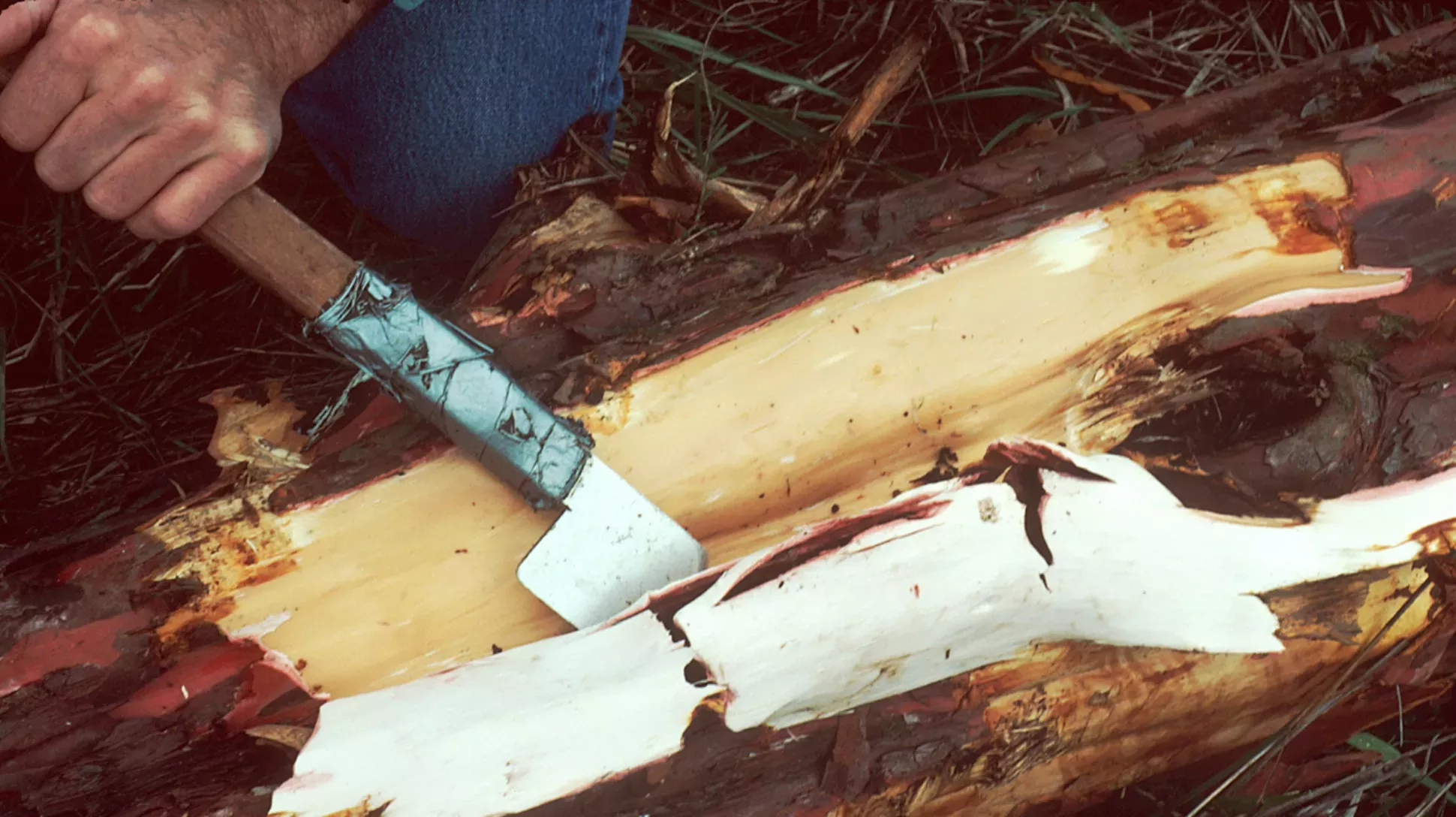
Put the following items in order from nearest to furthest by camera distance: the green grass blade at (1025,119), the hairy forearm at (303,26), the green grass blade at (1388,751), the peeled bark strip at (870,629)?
the peeled bark strip at (870,629) < the hairy forearm at (303,26) < the green grass blade at (1388,751) < the green grass blade at (1025,119)

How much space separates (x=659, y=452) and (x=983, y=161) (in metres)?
0.74

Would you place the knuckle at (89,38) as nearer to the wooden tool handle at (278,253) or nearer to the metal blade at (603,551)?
the wooden tool handle at (278,253)

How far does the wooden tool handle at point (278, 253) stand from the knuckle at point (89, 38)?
0.34 feet

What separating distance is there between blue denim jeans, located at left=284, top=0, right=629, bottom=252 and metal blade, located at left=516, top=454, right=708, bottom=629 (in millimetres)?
752

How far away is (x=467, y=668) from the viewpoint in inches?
49.8

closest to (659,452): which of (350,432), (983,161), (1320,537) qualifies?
(350,432)

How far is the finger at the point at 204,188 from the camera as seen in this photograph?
1.25 metres

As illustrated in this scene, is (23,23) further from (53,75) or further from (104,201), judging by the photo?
(104,201)

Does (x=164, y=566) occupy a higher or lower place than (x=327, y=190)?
lower

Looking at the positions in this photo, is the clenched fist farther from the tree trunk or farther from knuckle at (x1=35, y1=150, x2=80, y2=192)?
the tree trunk

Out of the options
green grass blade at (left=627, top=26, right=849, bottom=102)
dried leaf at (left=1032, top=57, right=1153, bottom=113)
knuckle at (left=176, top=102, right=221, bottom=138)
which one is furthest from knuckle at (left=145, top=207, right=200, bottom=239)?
dried leaf at (left=1032, top=57, right=1153, bottom=113)

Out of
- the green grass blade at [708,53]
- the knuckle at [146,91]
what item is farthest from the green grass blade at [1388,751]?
the knuckle at [146,91]

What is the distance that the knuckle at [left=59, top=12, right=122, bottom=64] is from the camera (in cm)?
122

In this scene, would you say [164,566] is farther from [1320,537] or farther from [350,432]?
[1320,537]
